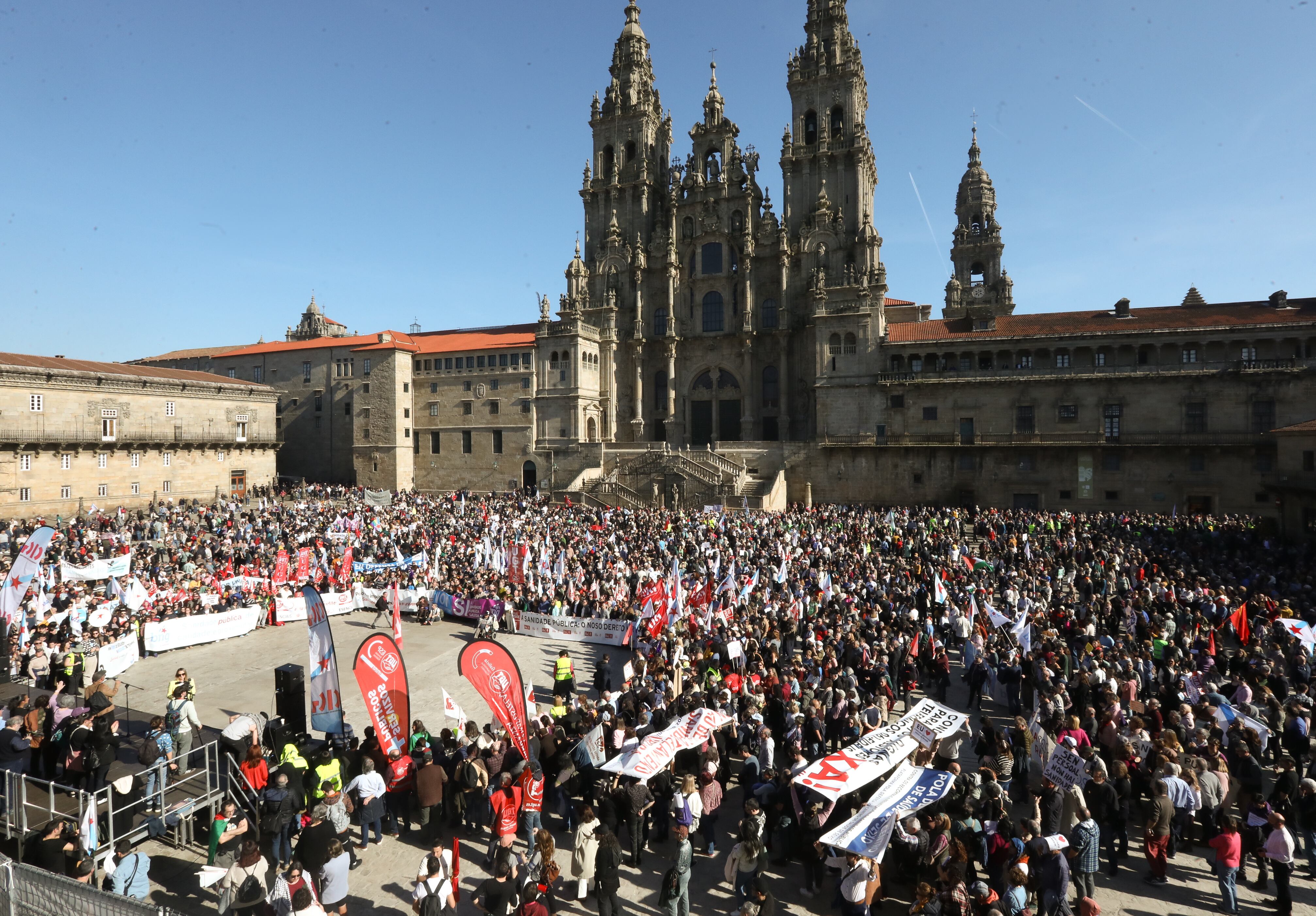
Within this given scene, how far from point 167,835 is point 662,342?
170 feet

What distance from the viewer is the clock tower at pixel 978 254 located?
72.4m

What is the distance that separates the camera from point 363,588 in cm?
2730

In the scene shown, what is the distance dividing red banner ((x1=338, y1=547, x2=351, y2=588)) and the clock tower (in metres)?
62.7

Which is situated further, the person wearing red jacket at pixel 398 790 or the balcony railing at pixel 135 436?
the balcony railing at pixel 135 436

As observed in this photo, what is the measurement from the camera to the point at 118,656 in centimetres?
1930

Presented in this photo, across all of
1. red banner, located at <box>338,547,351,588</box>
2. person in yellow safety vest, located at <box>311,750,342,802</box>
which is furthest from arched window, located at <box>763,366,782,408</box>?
person in yellow safety vest, located at <box>311,750,342,802</box>

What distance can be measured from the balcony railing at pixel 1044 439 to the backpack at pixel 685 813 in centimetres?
4188

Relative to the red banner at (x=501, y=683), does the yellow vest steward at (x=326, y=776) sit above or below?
below

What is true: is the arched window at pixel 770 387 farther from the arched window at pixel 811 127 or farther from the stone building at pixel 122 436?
the stone building at pixel 122 436

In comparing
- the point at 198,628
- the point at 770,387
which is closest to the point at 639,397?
the point at 770,387

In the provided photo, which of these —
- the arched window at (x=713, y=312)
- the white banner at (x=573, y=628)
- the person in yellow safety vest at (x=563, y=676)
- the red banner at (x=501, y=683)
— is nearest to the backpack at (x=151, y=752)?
the red banner at (x=501, y=683)

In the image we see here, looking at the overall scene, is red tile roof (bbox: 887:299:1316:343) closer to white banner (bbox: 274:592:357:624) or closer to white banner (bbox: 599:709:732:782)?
white banner (bbox: 274:592:357:624)

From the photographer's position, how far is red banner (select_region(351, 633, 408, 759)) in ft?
38.0

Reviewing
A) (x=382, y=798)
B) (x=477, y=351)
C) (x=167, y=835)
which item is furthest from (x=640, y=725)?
(x=477, y=351)
